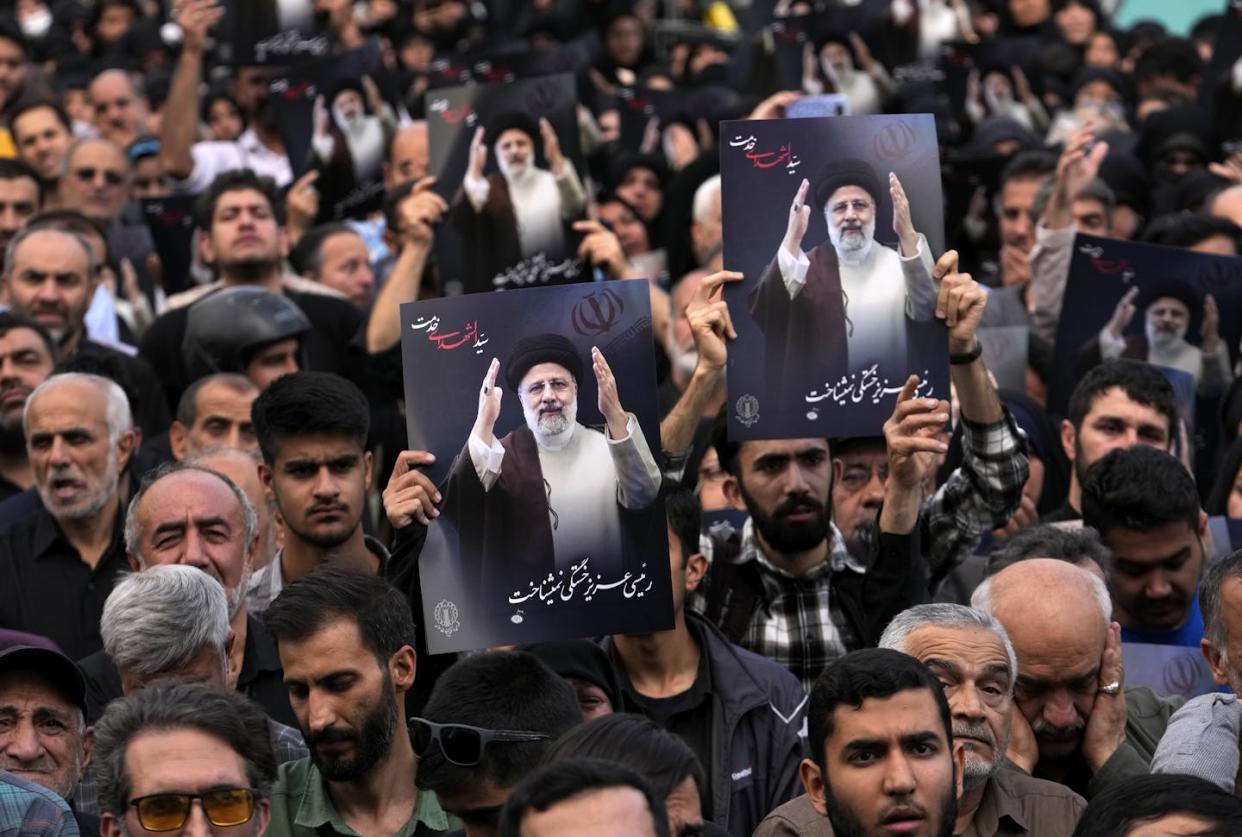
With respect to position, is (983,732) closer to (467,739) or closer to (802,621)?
(467,739)

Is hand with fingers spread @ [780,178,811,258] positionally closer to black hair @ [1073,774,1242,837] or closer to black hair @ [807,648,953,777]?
black hair @ [807,648,953,777]

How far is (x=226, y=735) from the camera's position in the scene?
4.95m

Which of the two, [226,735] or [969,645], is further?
[969,645]

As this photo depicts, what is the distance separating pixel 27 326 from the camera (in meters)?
8.36

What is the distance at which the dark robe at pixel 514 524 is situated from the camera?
5.95 meters

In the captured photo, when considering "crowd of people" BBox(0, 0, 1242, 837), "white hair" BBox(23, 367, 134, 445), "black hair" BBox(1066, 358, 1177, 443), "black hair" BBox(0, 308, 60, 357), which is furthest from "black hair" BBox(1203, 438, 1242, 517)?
"black hair" BBox(0, 308, 60, 357)

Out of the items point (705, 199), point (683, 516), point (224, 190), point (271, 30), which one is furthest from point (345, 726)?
point (271, 30)

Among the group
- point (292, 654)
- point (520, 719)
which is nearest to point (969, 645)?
point (520, 719)

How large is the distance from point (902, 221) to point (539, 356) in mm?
1111

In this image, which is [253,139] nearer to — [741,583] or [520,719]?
[741,583]

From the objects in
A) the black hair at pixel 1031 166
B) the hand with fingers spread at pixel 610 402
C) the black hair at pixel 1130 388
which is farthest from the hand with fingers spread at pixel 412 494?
the black hair at pixel 1031 166

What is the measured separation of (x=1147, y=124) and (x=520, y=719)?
8.07 m

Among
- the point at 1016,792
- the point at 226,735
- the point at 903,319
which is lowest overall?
the point at 1016,792

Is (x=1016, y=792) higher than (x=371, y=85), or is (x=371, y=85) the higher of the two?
(x=371, y=85)
